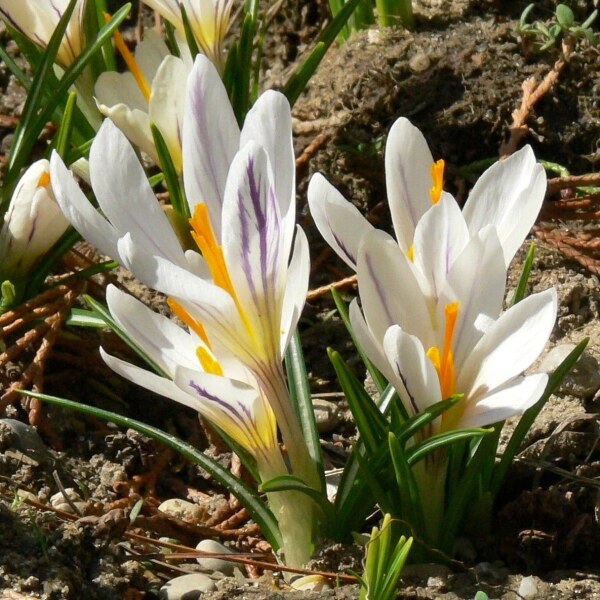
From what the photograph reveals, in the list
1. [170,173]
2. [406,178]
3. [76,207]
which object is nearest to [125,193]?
[76,207]

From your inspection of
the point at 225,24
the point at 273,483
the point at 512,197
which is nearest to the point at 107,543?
A: the point at 273,483

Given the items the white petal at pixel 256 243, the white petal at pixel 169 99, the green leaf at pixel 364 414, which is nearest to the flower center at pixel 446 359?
the green leaf at pixel 364 414

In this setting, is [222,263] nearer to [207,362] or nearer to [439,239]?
[207,362]

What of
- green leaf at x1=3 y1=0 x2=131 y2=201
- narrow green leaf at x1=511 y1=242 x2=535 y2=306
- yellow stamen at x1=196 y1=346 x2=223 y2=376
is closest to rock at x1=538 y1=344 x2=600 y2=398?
narrow green leaf at x1=511 y1=242 x2=535 y2=306

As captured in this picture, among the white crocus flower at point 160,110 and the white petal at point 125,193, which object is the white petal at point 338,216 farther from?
the white crocus flower at point 160,110

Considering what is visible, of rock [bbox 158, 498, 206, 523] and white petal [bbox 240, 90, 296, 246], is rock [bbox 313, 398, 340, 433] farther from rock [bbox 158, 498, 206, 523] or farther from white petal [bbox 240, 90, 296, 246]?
white petal [bbox 240, 90, 296, 246]
